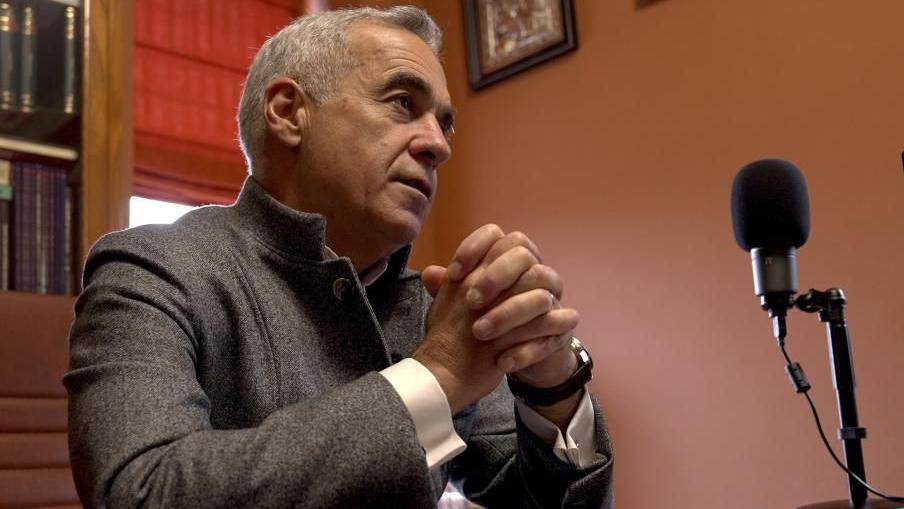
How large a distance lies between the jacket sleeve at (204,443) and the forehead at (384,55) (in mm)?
512

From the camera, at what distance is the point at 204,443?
66cm

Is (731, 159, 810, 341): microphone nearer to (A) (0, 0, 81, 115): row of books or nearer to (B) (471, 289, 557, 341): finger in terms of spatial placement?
(B) (471, 289, 557, 341): finger

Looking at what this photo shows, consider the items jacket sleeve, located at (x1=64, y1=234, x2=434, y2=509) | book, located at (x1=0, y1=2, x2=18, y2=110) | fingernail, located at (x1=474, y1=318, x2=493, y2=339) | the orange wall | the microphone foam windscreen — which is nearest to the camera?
jacket sleeve, located at (x1=64, y1=234, x2=434, y2=509)

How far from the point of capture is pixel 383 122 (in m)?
1.13

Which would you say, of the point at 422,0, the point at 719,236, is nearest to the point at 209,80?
the point at 422,0

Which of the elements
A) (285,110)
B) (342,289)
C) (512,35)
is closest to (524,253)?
(342,289)

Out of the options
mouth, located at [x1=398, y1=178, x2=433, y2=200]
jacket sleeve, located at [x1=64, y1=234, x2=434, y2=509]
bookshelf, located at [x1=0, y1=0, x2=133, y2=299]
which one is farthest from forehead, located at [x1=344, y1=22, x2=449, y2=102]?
bookshelf, located at [x1=0, y1=0, x2=133, y2=299]

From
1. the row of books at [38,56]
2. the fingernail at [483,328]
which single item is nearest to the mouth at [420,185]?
the fingernail at [483,328]

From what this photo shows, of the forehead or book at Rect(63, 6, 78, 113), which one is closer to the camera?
the forehead

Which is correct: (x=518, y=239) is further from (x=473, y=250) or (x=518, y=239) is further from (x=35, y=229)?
(x=35, y=229)

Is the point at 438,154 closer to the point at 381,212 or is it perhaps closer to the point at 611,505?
the point at 381,212

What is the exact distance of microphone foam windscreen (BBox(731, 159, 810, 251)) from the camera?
1658 mm

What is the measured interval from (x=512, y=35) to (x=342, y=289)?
2179 mm

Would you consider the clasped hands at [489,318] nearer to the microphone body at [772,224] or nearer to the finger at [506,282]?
the finger at [506,282]
